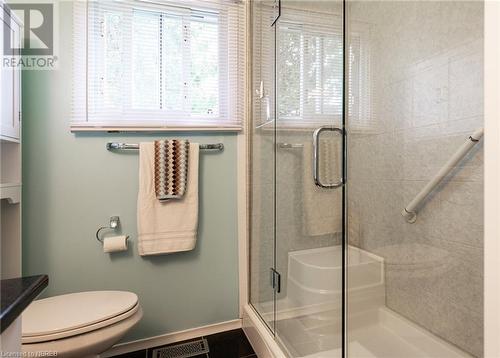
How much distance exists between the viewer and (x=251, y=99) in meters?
1.73

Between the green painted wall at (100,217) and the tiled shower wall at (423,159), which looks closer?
the tiled shower wall at (423,159)

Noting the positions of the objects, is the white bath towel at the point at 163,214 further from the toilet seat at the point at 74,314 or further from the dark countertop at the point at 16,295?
the dark countertop at the point at 16,295

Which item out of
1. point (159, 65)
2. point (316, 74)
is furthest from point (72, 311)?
point (316, 74)

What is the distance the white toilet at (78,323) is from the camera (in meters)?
1.00

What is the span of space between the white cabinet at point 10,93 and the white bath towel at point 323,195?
1.34 metres

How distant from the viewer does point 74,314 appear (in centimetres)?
111

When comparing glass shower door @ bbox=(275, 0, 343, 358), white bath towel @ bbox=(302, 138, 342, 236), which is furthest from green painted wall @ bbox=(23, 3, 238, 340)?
white bath towel @ bbox=(302, 138, 342, 236)

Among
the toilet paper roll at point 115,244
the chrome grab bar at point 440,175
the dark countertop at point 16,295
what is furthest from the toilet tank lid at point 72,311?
the chrome grab bar at point 440,175

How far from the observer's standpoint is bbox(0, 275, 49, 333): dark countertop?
396mm

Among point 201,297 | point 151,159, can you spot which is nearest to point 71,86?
point 151,159

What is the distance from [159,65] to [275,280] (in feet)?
4.54

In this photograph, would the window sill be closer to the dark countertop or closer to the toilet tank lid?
the toilet tank lid

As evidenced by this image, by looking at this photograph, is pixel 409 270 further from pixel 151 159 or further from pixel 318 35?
pixel 151 159

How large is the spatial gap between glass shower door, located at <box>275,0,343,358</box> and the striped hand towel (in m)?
0.53
